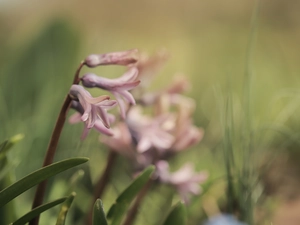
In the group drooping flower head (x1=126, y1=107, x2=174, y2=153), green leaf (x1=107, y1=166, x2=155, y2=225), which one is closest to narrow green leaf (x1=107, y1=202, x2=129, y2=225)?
green leaf (x1=107, y1=166, x2=155, y2=225)

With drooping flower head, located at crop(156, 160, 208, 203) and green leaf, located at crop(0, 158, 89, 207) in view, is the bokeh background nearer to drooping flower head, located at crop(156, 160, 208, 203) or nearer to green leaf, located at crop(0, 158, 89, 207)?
drooping flower head, located at crop(156, 160, 208, 203)

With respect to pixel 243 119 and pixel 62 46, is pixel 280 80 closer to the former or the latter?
pixel 62 46

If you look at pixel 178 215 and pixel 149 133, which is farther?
pixel 149 133

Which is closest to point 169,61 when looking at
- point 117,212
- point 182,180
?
point 182,180

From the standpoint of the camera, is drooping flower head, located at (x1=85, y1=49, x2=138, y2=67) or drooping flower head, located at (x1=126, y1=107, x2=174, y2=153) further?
drooping flower head, located at (x1=126, y1=107, x2=174, y2=153)

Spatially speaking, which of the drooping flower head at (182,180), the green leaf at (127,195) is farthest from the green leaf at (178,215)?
the drooping flower head at (182,180)

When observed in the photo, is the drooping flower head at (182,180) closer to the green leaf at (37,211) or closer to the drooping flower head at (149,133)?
the drooping flower head at (149,133)

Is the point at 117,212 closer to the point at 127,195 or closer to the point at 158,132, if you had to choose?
the point at 127,195
